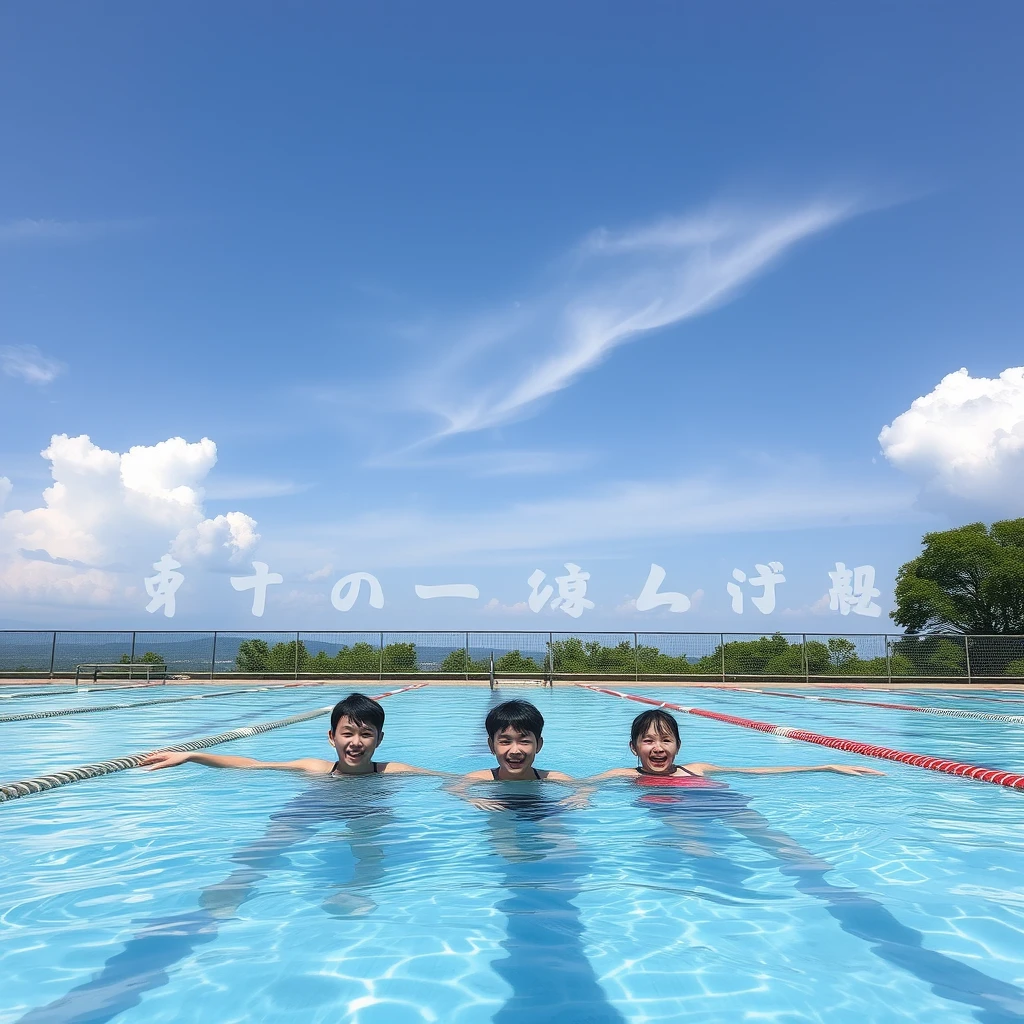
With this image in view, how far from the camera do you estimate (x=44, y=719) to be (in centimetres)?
1001

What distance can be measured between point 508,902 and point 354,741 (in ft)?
6.39

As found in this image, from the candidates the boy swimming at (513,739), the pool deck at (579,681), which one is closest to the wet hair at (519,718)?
the boy swimming at (513,739)

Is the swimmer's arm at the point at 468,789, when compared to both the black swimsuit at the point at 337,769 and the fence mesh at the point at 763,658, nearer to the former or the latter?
the black swimsuit at the point at 337,769

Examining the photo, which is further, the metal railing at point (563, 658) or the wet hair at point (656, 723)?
the metal railing at point (563, 658)

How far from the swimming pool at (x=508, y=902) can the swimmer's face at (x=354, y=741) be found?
0.47 ft

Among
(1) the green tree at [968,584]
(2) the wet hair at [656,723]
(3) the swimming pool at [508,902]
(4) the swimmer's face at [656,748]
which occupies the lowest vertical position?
(3) the swimming pool at [508,902]

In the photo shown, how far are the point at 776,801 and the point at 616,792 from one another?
3.14 ft

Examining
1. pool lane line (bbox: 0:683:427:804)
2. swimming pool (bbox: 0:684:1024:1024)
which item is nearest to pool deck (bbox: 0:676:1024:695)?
pool lane line (bbox: 0:683:427:804)

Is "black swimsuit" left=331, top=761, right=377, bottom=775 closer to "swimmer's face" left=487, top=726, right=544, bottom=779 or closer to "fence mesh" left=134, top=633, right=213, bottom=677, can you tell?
"swimmer's face" left=487, top=726, right=544, bottom=779

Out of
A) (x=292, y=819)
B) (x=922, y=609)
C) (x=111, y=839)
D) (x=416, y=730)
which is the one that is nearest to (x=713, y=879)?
(x=292, y=819)

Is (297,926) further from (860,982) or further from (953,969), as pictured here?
(953,969)

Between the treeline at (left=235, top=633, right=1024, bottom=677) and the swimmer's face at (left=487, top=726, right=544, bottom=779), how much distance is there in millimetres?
15527

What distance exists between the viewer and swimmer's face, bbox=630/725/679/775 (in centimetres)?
481

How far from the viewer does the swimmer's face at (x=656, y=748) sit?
15.8 ft
